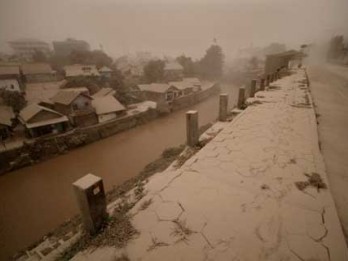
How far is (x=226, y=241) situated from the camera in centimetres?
268

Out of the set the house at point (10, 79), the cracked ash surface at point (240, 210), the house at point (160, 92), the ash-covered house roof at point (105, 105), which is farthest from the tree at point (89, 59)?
the cracked ash surface at point (240, 210)

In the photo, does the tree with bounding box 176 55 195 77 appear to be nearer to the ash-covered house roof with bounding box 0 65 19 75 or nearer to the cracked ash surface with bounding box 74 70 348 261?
the ash-covered house roof with bounding box 0 65 19 75

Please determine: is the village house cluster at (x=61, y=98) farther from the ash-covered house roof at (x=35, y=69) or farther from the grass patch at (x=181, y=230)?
the grass patch at (x=181, y=230)

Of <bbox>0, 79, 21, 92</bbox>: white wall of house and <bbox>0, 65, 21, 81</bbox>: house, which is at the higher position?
<bbox>0, 65, 21, 81</bbox>: house

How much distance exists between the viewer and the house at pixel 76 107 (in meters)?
16.0

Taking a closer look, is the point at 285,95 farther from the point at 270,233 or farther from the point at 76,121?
the point at 76,121

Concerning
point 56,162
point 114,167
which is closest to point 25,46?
point 56,162

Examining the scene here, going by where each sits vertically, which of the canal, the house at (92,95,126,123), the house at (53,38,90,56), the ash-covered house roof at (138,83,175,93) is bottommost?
the canal

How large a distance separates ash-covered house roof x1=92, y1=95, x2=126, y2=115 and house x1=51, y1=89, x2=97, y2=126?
0.62 m

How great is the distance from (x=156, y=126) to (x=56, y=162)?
8468mm

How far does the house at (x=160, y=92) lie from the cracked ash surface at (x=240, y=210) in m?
18.5

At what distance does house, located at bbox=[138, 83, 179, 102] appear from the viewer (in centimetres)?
2313

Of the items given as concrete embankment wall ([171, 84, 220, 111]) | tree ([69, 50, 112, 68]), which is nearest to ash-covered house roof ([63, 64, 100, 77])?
tree ([69, 50, 112, 68])

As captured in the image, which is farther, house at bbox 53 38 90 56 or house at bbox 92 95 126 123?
house at bbox 53 38 90 56
